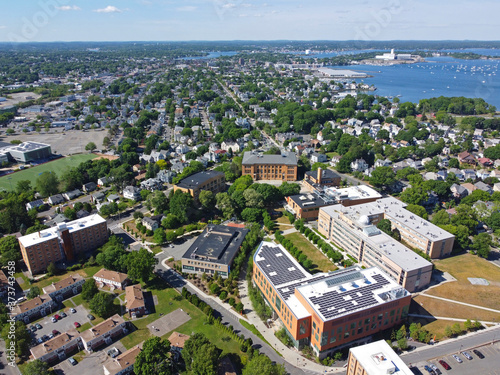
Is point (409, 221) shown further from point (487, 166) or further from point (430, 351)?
point (487, 166)

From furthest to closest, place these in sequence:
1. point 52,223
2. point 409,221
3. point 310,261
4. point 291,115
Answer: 1. point 291,115
2. point 52,223
3. point 409,221
4. point 310,261

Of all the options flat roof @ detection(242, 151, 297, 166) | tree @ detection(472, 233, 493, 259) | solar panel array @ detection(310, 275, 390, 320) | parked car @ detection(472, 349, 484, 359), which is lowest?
parked car @ detection(472, 349, 484, 359)

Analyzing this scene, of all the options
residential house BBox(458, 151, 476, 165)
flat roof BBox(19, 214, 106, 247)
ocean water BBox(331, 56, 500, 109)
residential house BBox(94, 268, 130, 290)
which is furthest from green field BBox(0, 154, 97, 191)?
ocean water BBox(331, 56, 500, 109)

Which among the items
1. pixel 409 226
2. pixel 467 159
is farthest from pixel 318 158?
pixel 409 226

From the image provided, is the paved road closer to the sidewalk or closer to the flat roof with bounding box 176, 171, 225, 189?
the sidewalk

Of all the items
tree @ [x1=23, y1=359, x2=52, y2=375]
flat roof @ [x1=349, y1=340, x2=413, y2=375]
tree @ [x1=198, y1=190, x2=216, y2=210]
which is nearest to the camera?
flat roof @ [x1=349, y1=340, x2=413, y2=375]

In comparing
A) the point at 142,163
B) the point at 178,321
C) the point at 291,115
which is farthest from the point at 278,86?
the point at 178,321
